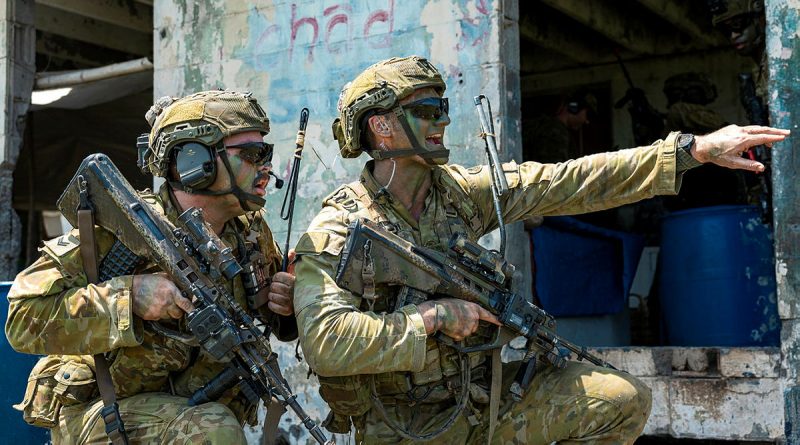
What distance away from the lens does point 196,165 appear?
3781mm

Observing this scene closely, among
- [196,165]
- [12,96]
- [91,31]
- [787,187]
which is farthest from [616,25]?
[196,165]

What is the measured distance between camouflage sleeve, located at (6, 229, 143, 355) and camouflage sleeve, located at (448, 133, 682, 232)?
1.40 m

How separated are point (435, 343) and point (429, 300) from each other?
0.16 meters

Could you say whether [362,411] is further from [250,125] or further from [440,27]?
[440,27]

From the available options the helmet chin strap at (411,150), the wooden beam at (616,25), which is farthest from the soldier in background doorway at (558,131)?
the helmet chin strap at (411,150)

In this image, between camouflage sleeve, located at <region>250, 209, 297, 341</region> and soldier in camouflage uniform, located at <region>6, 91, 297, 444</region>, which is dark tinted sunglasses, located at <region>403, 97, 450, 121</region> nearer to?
soldier in camouflage uniform, located at <region>6, 91, 297, 444</region>

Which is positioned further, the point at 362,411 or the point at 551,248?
the point at 551,248

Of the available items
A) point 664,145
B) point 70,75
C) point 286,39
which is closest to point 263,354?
point 664,145

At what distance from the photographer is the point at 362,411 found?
3.83 meters

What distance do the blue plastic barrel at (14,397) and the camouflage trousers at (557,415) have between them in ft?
5.64

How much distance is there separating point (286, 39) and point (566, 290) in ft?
7.70

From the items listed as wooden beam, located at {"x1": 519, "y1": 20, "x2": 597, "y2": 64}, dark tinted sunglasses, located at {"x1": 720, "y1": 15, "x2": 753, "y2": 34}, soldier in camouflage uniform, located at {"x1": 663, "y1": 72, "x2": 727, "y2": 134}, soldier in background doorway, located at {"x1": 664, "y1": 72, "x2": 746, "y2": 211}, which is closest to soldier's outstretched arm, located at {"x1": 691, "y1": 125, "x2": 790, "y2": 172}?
dark tinted sunglasses, located at {"x1": 720, "y1": 15, "x2": 753, "y2": 34}

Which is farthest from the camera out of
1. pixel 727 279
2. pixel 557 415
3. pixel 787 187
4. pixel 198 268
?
pixel 727 279

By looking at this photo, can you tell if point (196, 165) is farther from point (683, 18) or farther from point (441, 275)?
point (683, 18)
